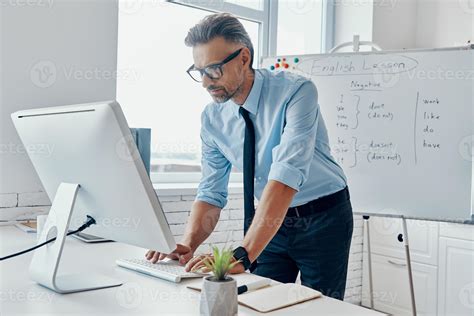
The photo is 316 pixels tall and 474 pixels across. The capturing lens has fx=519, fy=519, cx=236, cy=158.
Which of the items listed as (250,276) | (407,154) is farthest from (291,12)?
(250,276)

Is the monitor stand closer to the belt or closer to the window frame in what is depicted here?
the belt

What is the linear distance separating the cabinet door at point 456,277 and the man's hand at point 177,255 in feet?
6.79

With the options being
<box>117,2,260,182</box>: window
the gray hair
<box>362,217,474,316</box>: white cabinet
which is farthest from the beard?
<box>362,217,474,316</box>: white cabinet

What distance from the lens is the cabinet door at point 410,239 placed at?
3.17 m

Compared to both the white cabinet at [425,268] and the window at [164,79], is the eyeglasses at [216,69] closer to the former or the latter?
the window at [164,79]

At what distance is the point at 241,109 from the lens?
1.71 meters

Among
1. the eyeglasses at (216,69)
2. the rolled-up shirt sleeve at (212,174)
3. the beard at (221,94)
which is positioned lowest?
the rolled-up shirt sleeve at (212,174)

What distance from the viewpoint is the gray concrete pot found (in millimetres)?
921

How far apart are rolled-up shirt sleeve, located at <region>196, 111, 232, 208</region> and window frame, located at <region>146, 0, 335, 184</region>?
39.3 inches

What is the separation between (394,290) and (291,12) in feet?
6.43

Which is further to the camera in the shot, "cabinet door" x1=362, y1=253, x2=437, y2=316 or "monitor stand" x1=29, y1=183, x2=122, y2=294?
"cabinet door" x1=362, y1=253, x2=437, y2=316

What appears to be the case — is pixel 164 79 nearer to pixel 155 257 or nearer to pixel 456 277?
pixel 155 257

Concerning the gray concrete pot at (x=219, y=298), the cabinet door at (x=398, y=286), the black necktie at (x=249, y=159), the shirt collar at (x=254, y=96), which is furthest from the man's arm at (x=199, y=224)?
the cabinet door at (x=398, y=286)

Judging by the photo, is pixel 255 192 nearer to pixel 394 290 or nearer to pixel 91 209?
pixel 91 209
